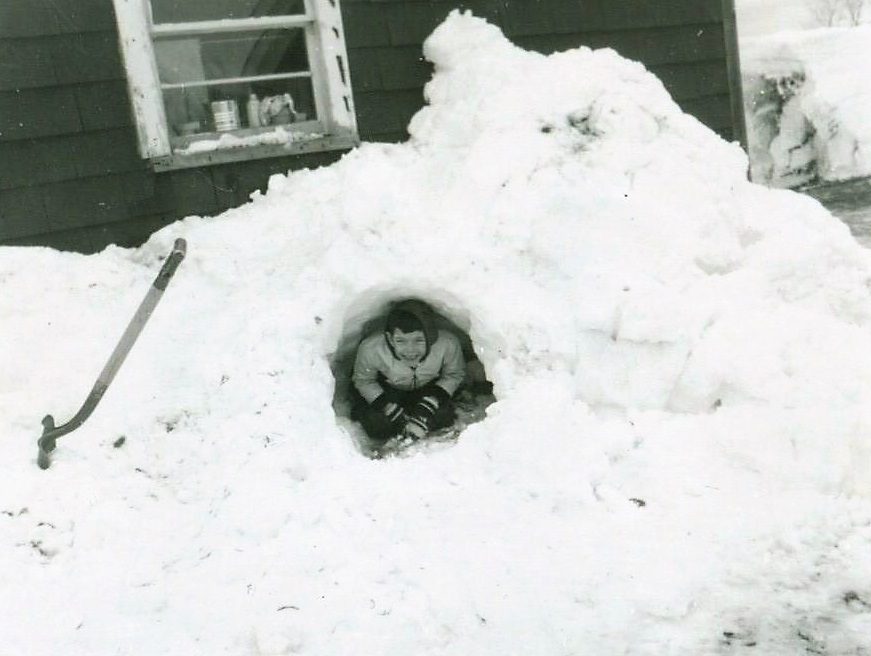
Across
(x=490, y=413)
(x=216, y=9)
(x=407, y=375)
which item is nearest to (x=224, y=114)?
(x=216, y=9)

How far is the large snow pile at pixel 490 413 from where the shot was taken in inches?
114

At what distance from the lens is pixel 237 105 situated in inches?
213

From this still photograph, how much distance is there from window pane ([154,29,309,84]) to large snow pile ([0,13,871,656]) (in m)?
0.95

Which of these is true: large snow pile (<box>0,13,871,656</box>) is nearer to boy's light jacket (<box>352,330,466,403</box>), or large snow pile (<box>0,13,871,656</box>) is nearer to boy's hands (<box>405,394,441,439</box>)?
boy's light jacket (<box>352,330,466,403</box>)

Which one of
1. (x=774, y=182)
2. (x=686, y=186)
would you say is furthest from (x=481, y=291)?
(x=774, y=182)

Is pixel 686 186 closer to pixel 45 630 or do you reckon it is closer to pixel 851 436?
pixel 851 436

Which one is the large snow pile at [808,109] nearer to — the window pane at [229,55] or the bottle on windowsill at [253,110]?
the window pane at [229,55]

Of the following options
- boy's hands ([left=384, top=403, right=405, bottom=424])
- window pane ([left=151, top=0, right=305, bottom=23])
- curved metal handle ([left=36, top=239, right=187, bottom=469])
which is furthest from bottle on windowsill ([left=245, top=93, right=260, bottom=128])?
boy's hands ([left=384, top=403, right=405, bottom=424])

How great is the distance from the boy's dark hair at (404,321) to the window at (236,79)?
1.32 m

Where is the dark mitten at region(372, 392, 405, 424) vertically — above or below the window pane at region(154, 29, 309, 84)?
below

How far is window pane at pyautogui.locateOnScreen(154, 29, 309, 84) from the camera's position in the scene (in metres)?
5.12

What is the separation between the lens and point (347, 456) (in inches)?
146

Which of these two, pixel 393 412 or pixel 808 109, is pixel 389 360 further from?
pixel 808 109

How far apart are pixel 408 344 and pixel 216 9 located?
8.86ft
